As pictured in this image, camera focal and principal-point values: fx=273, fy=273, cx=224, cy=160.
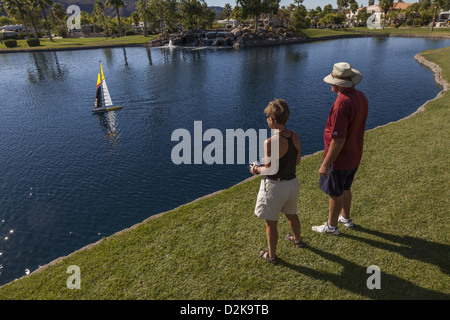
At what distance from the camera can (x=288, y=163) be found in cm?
461

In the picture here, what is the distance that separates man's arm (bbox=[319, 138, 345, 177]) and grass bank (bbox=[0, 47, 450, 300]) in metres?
1.88

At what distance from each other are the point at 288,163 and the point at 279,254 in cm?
232

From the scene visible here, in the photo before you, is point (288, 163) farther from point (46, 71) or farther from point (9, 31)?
point (9, 31)

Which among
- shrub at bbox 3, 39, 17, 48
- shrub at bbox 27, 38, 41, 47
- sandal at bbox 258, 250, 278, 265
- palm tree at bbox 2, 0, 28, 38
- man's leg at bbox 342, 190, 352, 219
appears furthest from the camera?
palm tree at bbox 2, 0, 28, 38

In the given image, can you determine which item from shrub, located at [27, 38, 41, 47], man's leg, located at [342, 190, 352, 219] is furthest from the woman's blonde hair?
shrub, located at [27, 38, 41, 47]

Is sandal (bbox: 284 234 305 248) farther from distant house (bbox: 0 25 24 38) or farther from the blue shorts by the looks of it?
distant house (bbox: 0 25 24 38)

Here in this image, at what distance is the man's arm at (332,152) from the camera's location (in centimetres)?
498

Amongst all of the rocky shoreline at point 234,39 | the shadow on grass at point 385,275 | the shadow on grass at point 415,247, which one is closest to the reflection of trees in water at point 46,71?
the rocky shoreline at point 234,39

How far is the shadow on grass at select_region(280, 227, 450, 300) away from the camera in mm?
4801

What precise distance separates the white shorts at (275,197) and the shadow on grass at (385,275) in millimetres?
1408

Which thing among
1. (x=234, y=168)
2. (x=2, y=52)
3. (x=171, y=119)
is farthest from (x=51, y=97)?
(x=2, y=52)

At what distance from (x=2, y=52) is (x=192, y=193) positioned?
8657cm

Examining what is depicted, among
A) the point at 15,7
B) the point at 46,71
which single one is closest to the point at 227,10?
the point at 15,7
